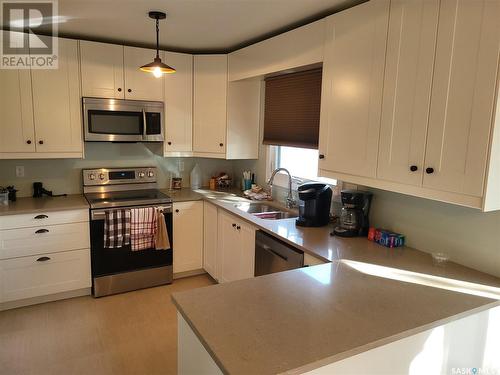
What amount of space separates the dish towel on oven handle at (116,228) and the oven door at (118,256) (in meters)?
0.05

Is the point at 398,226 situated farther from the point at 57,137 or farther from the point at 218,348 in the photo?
the point at 57,137

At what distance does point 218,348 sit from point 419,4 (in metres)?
1.72

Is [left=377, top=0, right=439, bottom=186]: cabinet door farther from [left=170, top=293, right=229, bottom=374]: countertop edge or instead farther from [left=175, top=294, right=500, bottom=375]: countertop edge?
[left=170, top=293, right=229, bottom=374]: countertop edge

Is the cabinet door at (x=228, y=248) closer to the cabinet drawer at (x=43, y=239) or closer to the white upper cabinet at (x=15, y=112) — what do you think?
the cabinet drawer at (x=43, y=239)

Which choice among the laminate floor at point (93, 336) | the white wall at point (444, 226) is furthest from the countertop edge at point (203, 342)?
the white wall at point (444, 226)

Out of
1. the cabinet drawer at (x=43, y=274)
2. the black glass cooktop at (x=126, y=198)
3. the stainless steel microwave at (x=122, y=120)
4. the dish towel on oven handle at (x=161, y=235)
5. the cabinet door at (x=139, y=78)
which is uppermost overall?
the cabinet door at (x=139, y=78)

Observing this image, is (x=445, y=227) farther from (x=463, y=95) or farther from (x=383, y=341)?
(x=383, y=341)

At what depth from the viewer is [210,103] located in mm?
3641

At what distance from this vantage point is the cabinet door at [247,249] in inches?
108

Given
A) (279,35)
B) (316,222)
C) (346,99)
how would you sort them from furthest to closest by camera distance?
(279,35) → (316,222) → (346,99)

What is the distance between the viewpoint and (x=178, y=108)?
363 cm

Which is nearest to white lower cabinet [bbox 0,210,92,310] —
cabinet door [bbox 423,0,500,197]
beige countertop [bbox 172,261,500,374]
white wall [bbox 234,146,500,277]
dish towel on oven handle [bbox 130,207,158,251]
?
dish towel on oven handle [bbox 130,207,158,251]

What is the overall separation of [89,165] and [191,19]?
1779 millimetres

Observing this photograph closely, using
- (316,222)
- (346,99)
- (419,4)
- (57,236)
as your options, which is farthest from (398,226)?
(57,236)
